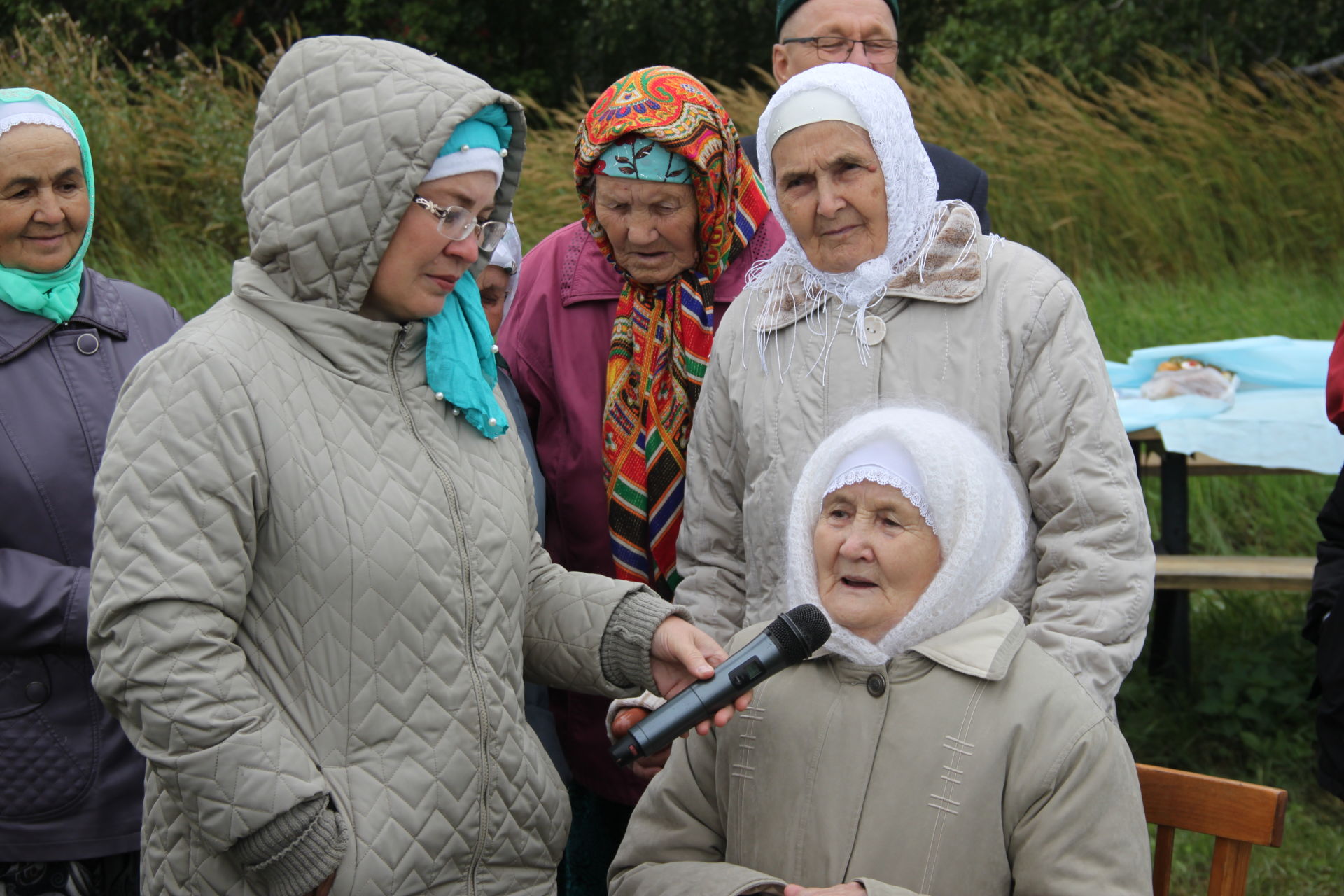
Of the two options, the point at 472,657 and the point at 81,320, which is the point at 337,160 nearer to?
the point at 472,657

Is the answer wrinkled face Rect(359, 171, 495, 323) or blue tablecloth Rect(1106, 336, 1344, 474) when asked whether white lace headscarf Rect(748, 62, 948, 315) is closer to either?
wrinkled face Rect(359, 171, 495, 323)

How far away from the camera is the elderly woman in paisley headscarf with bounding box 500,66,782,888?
9.84 feet

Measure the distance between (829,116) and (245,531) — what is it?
139 centimetres

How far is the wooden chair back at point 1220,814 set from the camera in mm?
2254

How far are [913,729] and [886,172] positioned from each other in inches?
43.9

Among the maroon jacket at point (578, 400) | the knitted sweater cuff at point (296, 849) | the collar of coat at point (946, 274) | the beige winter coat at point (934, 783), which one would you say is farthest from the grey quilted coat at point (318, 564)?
the maroon jacket at point (578, 400)

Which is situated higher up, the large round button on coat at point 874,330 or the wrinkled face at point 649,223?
the wrinkled face at point 649,223

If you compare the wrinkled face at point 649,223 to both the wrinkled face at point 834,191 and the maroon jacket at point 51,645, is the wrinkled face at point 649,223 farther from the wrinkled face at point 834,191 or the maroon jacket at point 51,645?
the maroon jacket at point 51,645

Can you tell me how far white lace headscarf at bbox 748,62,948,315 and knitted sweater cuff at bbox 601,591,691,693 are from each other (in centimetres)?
71

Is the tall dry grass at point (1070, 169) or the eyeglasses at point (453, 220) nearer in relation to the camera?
the eyeglasses at point (453, 220)

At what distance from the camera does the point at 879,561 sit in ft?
7.08

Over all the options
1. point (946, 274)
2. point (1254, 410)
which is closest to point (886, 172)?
point (946, 274)

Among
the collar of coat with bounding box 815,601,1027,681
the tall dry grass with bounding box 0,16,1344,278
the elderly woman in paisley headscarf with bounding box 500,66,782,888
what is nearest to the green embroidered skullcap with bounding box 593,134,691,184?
the elderly woman in paisley headscarf with bounding box 500,66,782,888

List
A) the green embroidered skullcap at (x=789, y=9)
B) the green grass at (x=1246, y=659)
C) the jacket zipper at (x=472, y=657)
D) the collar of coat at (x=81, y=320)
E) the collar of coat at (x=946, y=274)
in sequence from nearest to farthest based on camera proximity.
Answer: the jacket zipper at (x=472, y=657), the collar of coat at (x=946, y=274), the collar of coat at (x=81, y=320), the green embroidered skullcap at (x=789, y=9), the green grass at (x=1246, y=659)
